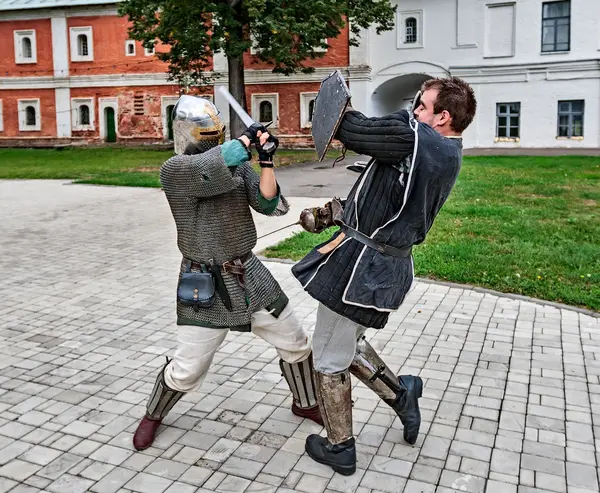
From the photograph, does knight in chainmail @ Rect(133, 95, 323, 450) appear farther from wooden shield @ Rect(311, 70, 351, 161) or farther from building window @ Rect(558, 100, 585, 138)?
building window @ Rect(558, 100, 585, 138)

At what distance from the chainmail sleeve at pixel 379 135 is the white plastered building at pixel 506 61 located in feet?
96.9

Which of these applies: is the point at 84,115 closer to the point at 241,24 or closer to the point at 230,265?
the point at 241,24

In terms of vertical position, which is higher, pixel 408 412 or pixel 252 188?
pixel 252 188

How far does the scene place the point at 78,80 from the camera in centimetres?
3850

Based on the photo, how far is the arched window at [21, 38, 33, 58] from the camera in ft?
129

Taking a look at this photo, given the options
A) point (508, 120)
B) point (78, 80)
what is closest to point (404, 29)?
point (508, 120)

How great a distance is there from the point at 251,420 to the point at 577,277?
4.94 m

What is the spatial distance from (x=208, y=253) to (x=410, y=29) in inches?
1249

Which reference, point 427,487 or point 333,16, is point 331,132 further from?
point 333,16

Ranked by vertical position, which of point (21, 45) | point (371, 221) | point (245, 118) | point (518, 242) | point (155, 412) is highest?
point (21, 45)

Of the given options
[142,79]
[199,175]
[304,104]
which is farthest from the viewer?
[142,79]

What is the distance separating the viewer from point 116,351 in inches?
215

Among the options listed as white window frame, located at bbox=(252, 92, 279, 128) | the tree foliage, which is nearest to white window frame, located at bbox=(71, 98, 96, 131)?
white window frame, located at bbox=(252, 92, 279, 128)

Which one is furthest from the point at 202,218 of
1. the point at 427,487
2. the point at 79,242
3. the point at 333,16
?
the point at 333,16
